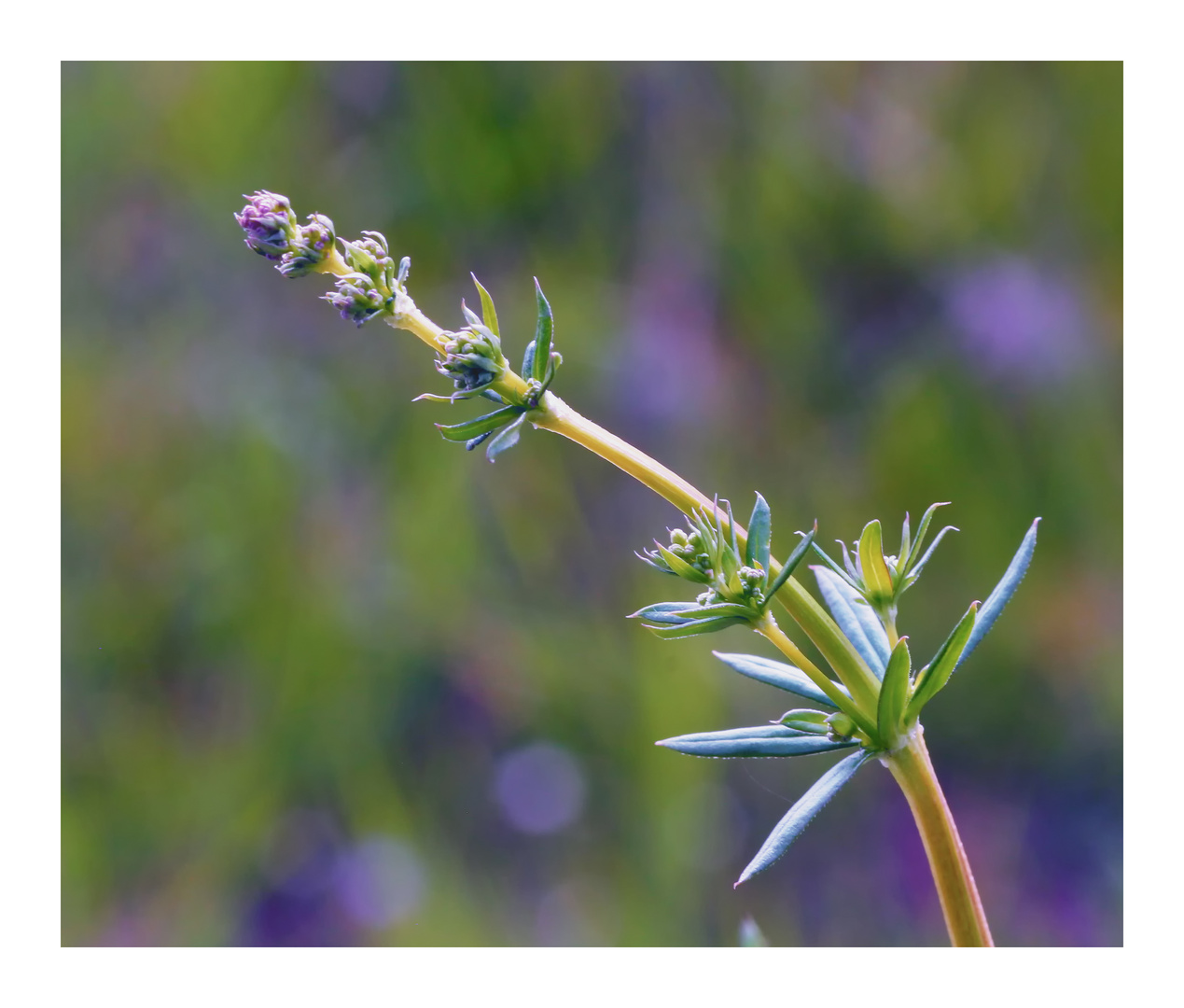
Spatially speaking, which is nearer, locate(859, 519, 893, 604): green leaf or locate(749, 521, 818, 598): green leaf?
locate(749, 521, 818, 598): green leaf

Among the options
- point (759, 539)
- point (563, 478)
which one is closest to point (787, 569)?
point (759, 539)

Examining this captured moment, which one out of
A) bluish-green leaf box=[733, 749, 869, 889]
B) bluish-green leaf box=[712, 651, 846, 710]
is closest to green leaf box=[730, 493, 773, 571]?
bluish-green leaf box=[712, 651, 846, 710]

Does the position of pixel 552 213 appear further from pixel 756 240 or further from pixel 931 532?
pixel 931 532

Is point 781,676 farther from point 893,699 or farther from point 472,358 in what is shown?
point 472,358

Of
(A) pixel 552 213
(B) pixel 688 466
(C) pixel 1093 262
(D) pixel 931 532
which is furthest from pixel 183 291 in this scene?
(C) pixel 1093 262

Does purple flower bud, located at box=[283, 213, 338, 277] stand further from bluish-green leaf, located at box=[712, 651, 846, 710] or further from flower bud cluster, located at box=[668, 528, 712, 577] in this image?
bluish-green leaf, located at box=[712, 651, 846, 710]

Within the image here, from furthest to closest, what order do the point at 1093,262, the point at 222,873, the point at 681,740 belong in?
the point at 1093,262 → the point at 222,873 → the point at 681,740
